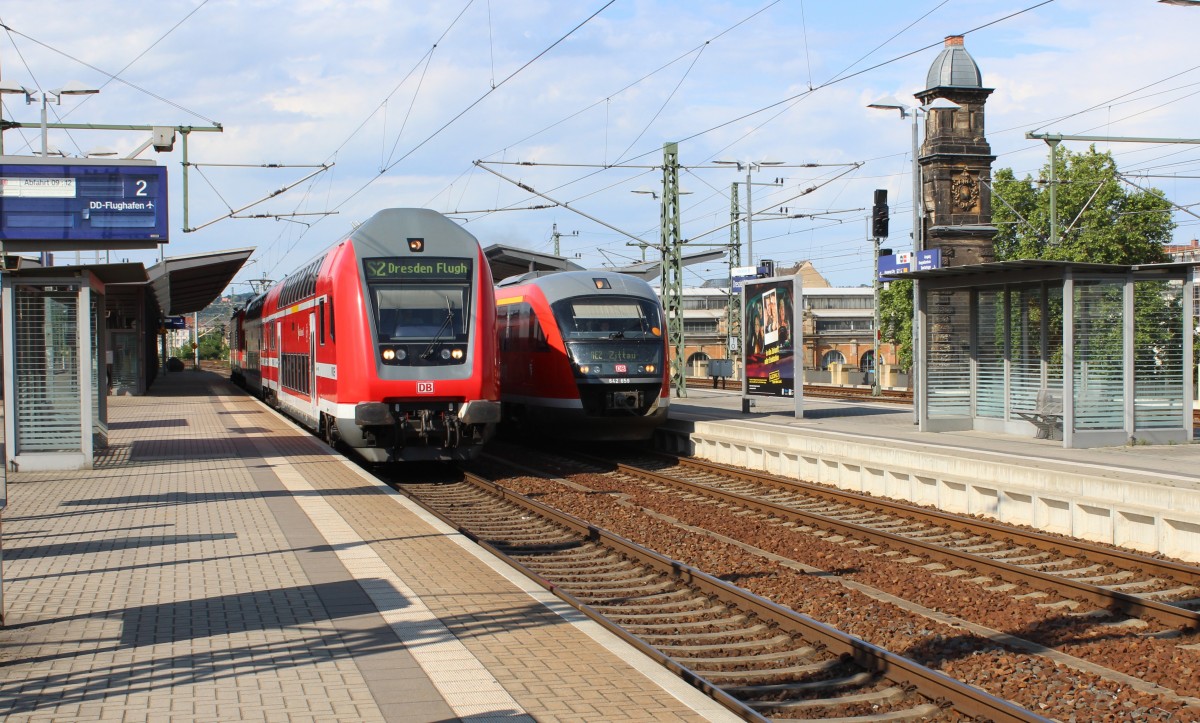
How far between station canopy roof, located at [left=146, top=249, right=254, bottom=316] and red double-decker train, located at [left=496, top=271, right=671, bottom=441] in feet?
31.3

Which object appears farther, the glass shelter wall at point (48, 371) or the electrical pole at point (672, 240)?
the electrical pole at point (672, 240)

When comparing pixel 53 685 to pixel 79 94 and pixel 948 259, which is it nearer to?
pixel 79 94

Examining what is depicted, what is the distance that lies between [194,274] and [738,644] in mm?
36547

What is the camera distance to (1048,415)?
1672 centimetres

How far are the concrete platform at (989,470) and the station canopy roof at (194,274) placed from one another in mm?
13663

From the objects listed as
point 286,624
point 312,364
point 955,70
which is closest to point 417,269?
point 312,364

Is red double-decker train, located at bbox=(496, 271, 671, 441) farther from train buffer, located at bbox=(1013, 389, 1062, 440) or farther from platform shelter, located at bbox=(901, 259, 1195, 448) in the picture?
train buffer, located at bbox=(1013, 389, 1062, 440)

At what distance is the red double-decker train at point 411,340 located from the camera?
1573cm

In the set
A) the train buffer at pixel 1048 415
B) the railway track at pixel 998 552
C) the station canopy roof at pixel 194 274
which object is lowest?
the railway track at pixel 998 552

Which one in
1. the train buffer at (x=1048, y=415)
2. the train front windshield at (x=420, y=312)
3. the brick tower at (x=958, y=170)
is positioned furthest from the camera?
the brick tower at (x=958, y=170)

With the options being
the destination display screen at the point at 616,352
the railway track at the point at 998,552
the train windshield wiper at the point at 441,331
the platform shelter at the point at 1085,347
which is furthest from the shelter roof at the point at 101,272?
the platform shelter at the point at 1085,347

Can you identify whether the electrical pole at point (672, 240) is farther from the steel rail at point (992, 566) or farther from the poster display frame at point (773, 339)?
the steel rail at point (992, 566)

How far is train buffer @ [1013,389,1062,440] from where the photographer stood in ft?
54.5

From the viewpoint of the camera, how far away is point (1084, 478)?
1191cm
